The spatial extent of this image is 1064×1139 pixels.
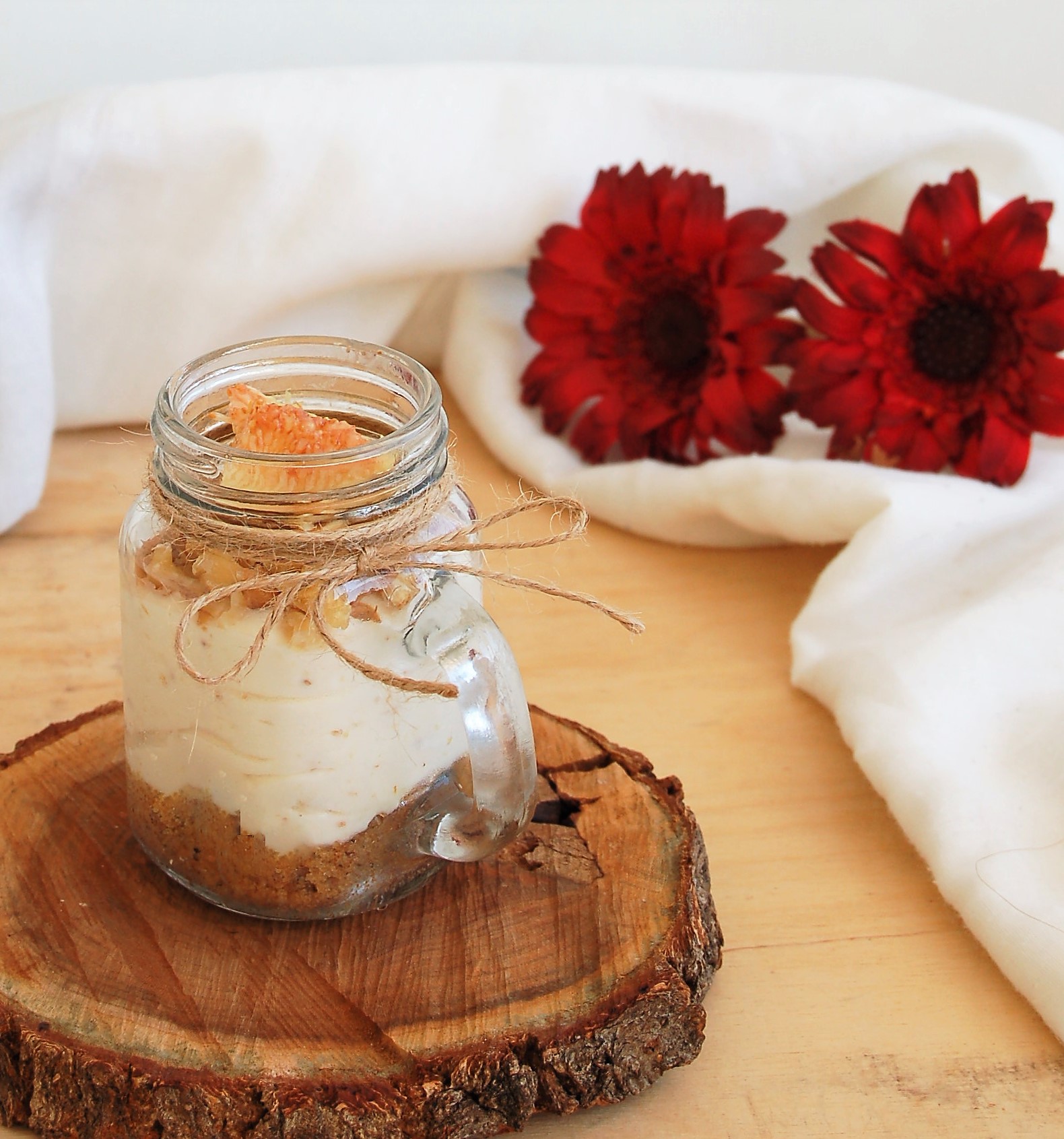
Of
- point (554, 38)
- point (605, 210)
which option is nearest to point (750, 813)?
point (605, 210)

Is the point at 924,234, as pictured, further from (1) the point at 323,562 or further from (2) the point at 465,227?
(1) the point at 323,562

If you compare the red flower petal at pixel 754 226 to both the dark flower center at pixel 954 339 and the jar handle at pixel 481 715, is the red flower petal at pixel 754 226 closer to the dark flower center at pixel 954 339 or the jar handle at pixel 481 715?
the dark flower center at pixel 954 339

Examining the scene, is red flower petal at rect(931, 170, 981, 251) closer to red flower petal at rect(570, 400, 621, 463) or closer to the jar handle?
red flower petal at rect(570, 400, 621, 463)

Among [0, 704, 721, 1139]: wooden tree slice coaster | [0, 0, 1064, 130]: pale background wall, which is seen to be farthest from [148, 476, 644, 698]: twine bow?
[0, 0, 1064, 130]: pale background wall

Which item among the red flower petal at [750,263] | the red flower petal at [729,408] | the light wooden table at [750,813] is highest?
the red flower petal at [750,263]

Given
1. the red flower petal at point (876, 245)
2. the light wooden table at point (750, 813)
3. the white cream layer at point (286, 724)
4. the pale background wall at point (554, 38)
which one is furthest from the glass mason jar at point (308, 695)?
the pale background wall at point (554, 38)

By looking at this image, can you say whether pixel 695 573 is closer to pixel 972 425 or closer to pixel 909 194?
pixel 972 425

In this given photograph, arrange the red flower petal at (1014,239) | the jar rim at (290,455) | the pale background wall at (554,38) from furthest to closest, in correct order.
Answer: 1. the pale background wall at (554,38)
2. the red flower petal at (1014,239)
3. the jar rim at (290,455)
